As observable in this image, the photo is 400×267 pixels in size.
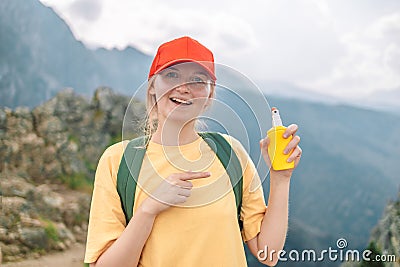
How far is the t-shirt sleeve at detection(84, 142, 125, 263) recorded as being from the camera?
773 mm

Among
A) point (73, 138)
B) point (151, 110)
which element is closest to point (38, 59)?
point (73, 138)

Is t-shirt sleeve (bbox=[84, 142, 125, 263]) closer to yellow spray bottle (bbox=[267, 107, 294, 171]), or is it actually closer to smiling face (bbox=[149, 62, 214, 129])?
smiling face (bbox=[149, 62, 214, 129])

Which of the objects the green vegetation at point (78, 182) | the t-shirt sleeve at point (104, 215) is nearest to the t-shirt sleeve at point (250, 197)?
the t-shirt sleeve at point (104, 215)

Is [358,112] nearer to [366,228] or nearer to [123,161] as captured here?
[366,228]

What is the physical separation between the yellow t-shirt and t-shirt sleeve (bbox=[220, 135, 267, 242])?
0.06 meters

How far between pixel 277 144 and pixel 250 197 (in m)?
0.13

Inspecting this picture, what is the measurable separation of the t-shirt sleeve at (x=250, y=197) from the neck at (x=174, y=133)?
82 millimetres

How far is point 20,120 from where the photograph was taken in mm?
6055

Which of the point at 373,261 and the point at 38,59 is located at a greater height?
the point at 38,59

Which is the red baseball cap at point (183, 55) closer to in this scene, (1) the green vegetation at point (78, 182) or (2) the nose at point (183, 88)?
(2) the nose at point (183, 88)

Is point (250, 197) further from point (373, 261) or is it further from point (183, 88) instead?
point (373, 261)

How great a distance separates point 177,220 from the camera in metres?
0.78

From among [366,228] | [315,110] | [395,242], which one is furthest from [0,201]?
[315,110]

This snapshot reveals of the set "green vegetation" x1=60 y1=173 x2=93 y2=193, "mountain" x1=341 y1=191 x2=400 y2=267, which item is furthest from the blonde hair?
"green vegetation" x1=60 y1=173 x2=93 y2=193
